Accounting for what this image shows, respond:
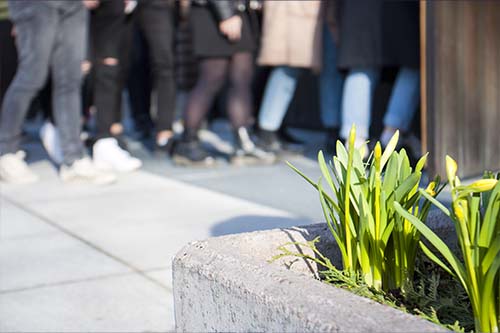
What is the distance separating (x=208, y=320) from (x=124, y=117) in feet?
28.3

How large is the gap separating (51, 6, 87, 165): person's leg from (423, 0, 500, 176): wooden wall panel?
7.01 ft

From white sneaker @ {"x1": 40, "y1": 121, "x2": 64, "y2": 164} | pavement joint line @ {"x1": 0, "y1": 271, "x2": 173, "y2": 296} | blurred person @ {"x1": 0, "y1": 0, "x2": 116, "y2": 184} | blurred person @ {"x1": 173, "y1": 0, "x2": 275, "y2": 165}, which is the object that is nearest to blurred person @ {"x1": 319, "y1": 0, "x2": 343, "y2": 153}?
blurred person @ {"x1": 173, "y1": 0, "x2": 275, "y2": 165}

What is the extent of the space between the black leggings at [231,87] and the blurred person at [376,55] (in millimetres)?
697

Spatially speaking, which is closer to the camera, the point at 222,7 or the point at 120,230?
the point at 120,230

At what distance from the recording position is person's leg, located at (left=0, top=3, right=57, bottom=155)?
228 inches

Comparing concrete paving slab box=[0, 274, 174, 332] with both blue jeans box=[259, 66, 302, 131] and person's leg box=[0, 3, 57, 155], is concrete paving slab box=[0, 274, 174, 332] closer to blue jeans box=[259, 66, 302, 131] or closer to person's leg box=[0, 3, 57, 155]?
person's leg box=[0, 3, 57, 155]

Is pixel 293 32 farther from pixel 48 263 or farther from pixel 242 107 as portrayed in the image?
pixel 48 263

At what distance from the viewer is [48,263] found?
4094mm

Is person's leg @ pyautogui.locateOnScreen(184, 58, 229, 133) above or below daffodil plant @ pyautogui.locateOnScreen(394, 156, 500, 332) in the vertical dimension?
below

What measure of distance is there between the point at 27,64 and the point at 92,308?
285cm

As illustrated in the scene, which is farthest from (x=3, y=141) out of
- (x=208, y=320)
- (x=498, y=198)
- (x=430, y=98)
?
(x=498, y=198)

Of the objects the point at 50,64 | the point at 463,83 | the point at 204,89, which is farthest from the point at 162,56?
the point at 463,83

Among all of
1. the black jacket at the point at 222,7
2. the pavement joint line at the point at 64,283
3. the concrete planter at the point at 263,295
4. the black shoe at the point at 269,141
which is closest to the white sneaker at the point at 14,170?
the black jacket at the point at 222,7

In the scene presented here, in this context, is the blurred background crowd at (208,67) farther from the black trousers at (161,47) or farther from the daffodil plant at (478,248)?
the daffodil plant at (478,248)
